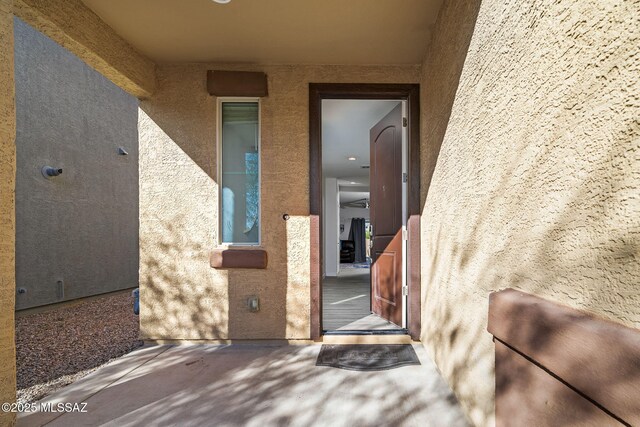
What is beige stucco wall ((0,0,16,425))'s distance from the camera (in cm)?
162

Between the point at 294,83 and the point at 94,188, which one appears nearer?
the point at 294,83

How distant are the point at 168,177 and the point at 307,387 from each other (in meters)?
2.29

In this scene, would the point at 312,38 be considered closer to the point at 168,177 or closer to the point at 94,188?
the point at 168,177

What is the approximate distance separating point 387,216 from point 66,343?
371 centimetres

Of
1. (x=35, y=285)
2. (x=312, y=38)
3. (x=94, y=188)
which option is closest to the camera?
(x=312, y=38)

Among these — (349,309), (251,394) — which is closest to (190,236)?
(251,394)

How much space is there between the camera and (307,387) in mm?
2172

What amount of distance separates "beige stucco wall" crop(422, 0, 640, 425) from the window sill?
5.40 feet

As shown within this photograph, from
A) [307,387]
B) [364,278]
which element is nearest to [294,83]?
[307,387]

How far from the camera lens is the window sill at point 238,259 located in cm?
290

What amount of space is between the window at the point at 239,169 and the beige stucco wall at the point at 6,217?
1537mm

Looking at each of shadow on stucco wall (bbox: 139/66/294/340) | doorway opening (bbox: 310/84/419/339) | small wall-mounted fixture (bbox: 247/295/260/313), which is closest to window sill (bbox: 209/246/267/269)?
shadow on stucco wall (bbox: 139/66/294/340)

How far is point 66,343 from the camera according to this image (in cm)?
312

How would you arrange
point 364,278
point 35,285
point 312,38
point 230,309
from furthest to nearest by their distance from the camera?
point 364,278
point 35,285
point 230,309
point 312,38
